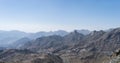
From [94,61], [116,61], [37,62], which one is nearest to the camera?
[116,61]

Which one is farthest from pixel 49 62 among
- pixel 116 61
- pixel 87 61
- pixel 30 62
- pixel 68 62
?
pixel 116 61

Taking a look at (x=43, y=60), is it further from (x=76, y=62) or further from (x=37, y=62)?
(x=76, y=62)

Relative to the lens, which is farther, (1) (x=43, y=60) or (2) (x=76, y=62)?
(2) (x=76, y=62)

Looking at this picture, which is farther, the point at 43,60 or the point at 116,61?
the point at 43,60

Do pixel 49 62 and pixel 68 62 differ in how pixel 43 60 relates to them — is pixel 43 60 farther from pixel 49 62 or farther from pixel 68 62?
pixel 68 62

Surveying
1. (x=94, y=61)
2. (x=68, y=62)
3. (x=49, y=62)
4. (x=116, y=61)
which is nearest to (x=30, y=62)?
(x=49, y=62)

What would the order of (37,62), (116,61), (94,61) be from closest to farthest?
(116,61) < (37,62) < (94,61)

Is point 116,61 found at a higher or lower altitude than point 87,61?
higher

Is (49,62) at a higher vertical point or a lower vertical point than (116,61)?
lower
